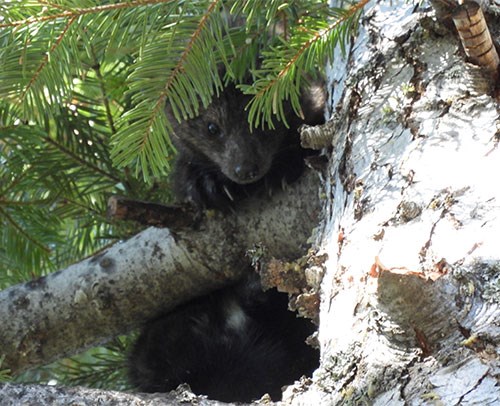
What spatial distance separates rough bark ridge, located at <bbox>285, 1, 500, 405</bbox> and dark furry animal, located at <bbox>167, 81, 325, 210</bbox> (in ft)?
2.74

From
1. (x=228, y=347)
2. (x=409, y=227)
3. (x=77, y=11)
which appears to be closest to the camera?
(x=409, y=227)

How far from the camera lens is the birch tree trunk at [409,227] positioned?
1.22 metres

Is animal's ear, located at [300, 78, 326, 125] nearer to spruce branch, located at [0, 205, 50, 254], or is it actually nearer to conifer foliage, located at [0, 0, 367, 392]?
conifer foliage, located at [0, 0, 367, 392]

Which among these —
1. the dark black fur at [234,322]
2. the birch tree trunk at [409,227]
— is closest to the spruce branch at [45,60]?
the birch tree trunk at [409,227]

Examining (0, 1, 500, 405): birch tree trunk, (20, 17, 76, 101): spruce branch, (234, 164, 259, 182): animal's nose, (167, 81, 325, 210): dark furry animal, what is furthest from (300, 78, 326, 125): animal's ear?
(20, 17, 76, 101): spruce branch

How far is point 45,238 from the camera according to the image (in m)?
3.26

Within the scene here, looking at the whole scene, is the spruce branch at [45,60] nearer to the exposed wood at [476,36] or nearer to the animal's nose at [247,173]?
the exposed wood at [476,36]

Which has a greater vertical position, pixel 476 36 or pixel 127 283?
pixel 476 36

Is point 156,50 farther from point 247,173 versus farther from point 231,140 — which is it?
point 231,140

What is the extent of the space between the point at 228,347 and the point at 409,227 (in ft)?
5.23

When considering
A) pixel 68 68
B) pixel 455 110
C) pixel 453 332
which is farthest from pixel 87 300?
pixel 453 332

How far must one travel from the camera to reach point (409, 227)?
142 cm

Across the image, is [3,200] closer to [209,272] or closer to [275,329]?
[209,272]

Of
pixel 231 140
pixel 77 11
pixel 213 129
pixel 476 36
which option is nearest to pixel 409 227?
pixel 476 36
